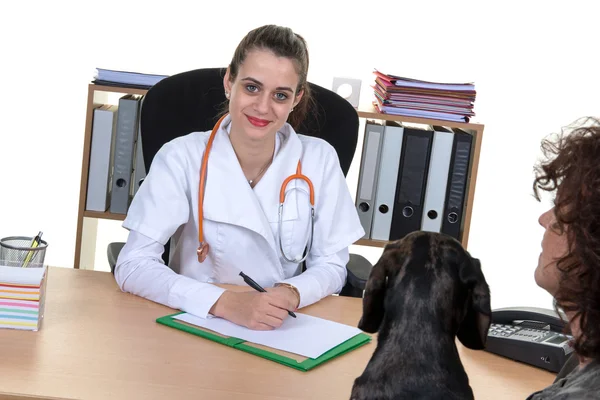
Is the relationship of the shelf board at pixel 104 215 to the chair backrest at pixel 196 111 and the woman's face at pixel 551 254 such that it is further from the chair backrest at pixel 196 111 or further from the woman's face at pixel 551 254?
the woman's face at pixel 551 254

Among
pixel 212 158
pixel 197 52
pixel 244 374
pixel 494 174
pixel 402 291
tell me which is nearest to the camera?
pixel 402 291

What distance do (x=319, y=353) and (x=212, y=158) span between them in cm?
70

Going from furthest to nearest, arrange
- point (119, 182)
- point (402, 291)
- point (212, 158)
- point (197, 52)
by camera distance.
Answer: point (197, 52)
point (119, 182)
point (212, 158)
point (402, 291)

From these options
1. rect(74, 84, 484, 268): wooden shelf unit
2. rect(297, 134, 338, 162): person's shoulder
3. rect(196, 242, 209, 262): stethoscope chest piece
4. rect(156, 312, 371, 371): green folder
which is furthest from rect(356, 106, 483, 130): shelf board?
rect(156, 312, 371, 371): green folder

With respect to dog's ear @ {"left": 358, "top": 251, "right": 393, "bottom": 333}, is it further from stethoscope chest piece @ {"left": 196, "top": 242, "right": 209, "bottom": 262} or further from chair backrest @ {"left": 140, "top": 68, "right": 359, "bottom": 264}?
chair backrest @ {"left": 140, "top": 68, "right": 359, "bottom": 264}

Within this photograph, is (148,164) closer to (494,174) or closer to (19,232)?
(19,232)

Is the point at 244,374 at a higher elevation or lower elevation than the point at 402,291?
lower

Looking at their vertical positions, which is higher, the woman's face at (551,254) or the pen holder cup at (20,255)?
the woman's face at (551,254)

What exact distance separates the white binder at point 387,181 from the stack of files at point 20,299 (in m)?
1.59

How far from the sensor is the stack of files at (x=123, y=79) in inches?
112

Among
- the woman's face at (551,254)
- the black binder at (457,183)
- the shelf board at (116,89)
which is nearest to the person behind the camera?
the woman's face at (551,254)

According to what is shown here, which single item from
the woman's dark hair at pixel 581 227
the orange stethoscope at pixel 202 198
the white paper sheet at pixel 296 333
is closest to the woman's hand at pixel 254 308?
the white paper sheet at pixel 296 333

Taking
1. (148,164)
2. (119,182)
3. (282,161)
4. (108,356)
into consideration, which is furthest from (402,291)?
(119,182)

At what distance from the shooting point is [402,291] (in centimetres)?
137
